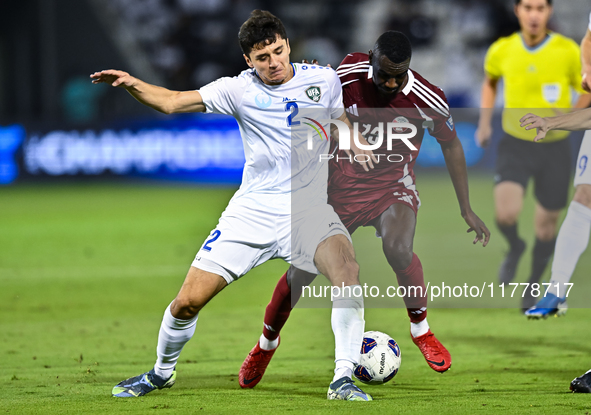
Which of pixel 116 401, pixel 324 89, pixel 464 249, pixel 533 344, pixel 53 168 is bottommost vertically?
pixel 53 168

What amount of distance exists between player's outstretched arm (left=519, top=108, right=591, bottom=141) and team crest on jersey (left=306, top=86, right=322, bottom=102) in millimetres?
1082

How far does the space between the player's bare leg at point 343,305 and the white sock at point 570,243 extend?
1.91m

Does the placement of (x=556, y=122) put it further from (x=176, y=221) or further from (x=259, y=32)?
(x=176, y=221)

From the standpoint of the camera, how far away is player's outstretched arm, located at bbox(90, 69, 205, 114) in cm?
389

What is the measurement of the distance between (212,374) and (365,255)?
121cm

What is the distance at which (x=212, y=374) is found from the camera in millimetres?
4844

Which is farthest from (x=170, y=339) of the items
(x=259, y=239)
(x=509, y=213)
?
(x=509, y=213)

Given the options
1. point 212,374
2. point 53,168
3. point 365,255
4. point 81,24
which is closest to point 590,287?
point 365,255

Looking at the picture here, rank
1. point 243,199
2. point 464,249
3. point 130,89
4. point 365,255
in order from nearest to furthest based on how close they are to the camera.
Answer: point 130,89, point 243,199, point 365,255, point 464,249

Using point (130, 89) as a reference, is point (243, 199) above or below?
below

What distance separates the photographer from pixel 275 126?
420 cm

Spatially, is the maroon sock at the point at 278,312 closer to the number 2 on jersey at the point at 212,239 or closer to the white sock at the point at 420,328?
the number 2 on jersey at the point at 212,239

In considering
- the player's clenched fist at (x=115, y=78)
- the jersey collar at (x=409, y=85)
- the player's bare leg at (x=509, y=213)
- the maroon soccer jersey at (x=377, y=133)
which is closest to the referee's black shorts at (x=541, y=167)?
the player's bare leg at (x=509, y=213)

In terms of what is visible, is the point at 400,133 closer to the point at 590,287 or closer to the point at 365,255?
the point at 365,255
